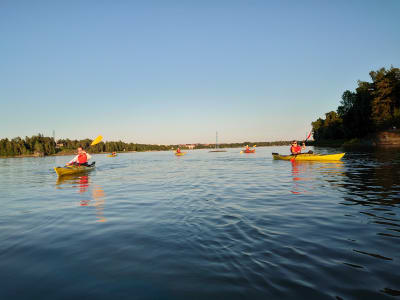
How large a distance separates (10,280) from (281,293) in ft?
14.2

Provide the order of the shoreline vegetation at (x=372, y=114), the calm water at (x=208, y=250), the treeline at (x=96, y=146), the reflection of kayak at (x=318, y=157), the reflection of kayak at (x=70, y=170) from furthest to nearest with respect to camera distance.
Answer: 1. the treeline at (x=96, y=146)
2. the shoreline vegetation at (x=372, y=114)
3. the reflection of kayak at (x=318, y=157)
4. the reflection of kayak at (x=70, y=170)
5. the calm water at (x=208, y=250)

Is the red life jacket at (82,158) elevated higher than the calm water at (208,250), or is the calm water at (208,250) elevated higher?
the red life jacket at (82,158)

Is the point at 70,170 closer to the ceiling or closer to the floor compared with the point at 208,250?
closer to the ceiling

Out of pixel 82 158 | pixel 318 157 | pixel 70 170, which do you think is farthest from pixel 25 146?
pixel 318 157

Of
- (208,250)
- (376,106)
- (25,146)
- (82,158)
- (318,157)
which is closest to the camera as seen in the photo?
(208,250)

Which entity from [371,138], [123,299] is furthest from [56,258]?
[371,138]

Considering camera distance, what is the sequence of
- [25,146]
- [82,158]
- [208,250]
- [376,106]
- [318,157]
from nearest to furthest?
[208,250]
[82,158]
[318,157]
[376,106]
[25,146]

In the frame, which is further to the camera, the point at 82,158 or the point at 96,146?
the point at 96,146

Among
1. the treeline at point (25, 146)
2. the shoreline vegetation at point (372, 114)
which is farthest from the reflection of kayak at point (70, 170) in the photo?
the treeline at point (25, 146)

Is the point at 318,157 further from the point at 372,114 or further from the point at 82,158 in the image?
the point at 372,114

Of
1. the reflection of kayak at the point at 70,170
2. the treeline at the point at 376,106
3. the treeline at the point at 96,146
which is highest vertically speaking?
the treeline at the point at 376,106

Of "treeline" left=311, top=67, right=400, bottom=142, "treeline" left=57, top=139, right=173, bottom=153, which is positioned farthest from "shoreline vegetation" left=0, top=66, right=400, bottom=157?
"treeline" left=57, top=139, right=173, bottom=153

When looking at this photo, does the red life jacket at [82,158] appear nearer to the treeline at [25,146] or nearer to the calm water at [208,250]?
the calm water at [208,250]

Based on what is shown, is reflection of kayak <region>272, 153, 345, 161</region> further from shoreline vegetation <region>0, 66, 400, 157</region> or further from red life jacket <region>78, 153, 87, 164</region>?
shoreline vegetation <region>0, 66, 400, 157</region>
